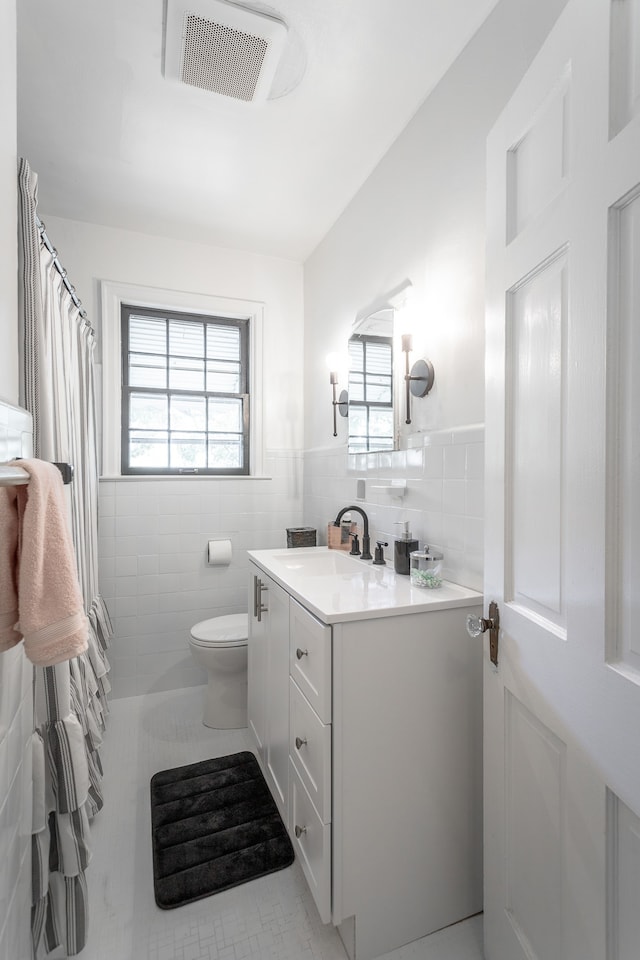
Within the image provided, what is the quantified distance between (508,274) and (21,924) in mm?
1802

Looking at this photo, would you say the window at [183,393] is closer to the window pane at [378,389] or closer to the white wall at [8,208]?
Answer: the window pane at [378,389]

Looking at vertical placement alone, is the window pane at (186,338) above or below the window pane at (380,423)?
above

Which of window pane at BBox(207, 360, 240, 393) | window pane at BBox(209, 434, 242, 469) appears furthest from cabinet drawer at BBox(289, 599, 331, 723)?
window pane at BBox(207, 360, 240, 393)

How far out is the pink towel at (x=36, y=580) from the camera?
785 millimetres

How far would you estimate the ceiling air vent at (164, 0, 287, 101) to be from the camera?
4.72 ft

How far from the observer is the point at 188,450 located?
2896 mm

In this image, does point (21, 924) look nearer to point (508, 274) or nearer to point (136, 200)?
point (508, 274)

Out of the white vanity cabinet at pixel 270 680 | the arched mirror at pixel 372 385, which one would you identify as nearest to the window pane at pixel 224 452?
the arched mirror at pixel 372 385

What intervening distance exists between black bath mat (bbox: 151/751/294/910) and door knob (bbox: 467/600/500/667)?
1106 mm

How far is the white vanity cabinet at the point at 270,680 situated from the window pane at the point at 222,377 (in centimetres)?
139

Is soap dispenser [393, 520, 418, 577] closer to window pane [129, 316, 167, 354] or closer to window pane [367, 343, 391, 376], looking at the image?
window pane [367, 343, 391, 376]

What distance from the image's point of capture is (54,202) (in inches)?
96.0

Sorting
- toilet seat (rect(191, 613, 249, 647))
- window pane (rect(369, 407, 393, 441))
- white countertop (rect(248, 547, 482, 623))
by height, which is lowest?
toilet seat (rect(191, 613, 249, 647))

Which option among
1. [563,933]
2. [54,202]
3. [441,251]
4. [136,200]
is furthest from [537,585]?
[54,202]
